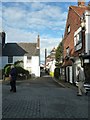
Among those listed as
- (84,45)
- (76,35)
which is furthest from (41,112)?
(76,35)

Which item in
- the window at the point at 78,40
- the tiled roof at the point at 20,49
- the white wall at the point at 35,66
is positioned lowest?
the white wall at the point at 35,66

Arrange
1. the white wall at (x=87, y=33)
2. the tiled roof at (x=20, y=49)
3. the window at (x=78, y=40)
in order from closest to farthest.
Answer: the white wall at (x=87, y=33) → the window at (x=78, y=40) → the tiled roof at (x=20, y=49)

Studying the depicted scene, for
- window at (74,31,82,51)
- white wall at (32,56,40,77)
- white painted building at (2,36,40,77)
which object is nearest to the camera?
window at (74,31,82,51)

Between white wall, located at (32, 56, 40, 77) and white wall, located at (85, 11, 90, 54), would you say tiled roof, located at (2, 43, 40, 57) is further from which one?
white wall, located at (85, 11, 90, 54)

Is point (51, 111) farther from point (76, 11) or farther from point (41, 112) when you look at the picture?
point (76, 11)

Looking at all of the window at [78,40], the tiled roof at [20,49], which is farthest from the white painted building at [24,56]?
the window at [78,40]

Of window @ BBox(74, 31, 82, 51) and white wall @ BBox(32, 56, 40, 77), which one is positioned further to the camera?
white wall @ BBox(32, 56, 40, 77)

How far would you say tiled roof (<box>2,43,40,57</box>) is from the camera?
68062mm

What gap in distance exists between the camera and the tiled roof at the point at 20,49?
68.1m

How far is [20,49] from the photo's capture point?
230 feet

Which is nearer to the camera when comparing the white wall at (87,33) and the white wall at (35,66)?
the white wall at (87,33)

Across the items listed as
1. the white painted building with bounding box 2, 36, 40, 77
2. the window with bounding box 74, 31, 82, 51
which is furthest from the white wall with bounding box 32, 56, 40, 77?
the window with bounding box 74, 31, 82, 51

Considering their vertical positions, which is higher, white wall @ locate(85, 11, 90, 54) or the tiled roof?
the tiled roof

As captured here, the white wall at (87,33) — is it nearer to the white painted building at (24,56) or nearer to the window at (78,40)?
the window at (78,40)
